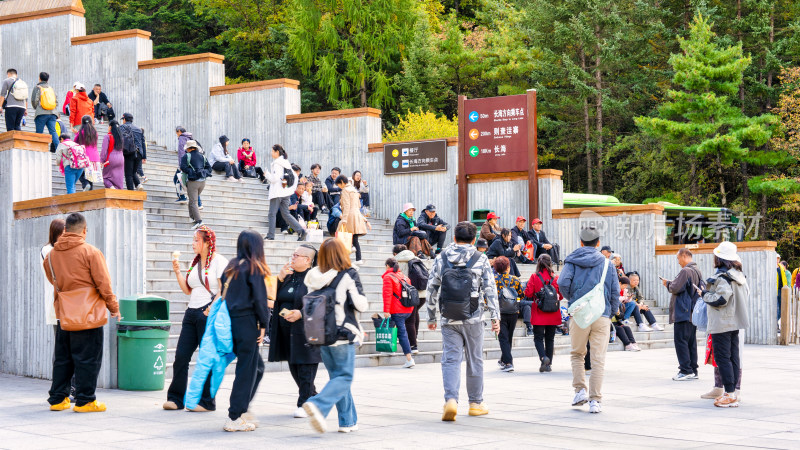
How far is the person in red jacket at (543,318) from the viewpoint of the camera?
1400 cm

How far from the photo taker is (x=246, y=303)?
857 cm

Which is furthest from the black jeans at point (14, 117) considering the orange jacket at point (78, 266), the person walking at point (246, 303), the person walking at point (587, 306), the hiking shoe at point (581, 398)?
the hiking shoe at point (581, 398)

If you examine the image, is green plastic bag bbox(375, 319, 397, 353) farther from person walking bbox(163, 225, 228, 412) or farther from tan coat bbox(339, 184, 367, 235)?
person walking bbox(163, 225, 228, 412)

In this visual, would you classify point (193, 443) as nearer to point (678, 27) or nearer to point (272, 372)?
point (272, 372)

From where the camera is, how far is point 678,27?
136ft

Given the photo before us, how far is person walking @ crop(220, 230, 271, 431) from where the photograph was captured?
8.53m

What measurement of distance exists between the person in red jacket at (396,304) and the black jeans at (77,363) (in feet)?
17.5

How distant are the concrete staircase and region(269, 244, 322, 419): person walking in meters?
4.37

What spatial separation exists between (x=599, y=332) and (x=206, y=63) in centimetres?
2003

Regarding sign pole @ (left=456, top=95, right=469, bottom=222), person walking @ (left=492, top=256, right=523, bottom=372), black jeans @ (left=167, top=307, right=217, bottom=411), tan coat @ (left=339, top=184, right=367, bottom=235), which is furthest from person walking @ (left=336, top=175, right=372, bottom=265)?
black jeans @ (left=167, top=307, right=217, bottom=411)

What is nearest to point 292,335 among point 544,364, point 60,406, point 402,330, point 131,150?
point 60,406

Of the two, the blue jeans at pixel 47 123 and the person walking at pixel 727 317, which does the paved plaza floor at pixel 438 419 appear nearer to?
the person walking at pixel 727 317

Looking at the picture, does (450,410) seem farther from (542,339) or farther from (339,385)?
(542,339)

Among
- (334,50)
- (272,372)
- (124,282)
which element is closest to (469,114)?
(272,372)
